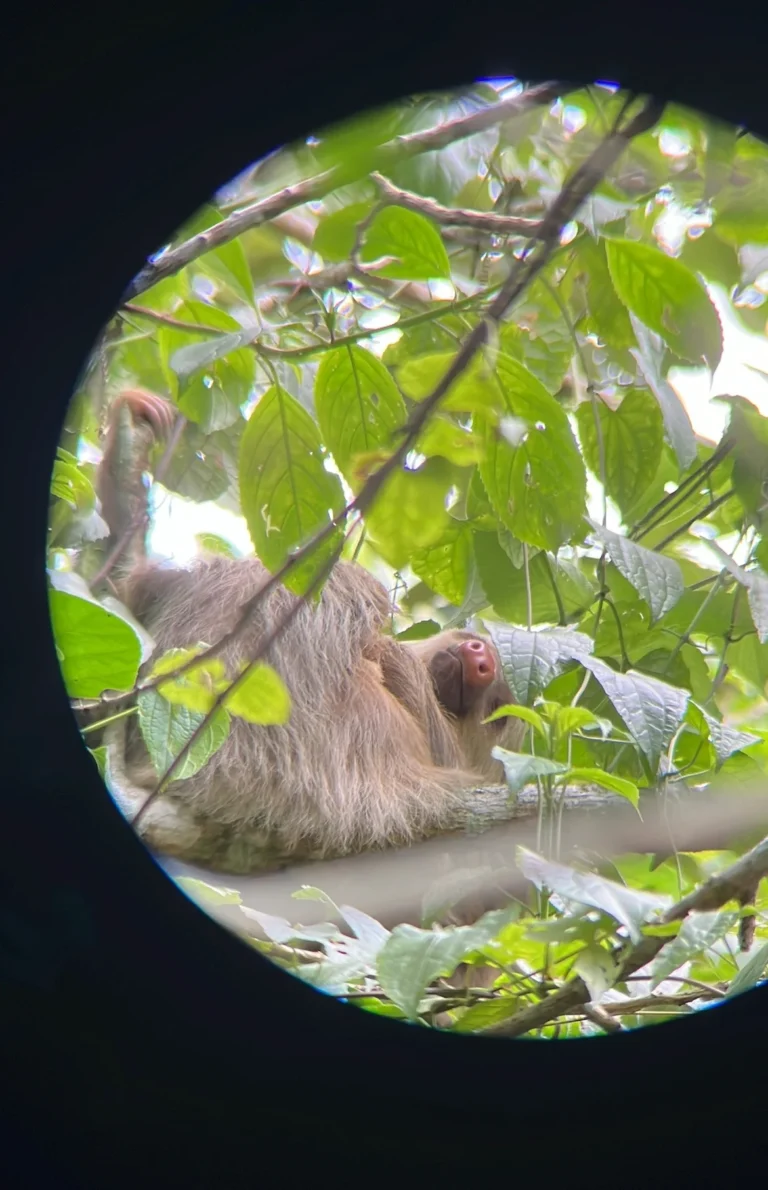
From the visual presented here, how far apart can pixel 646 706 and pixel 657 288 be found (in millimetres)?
367

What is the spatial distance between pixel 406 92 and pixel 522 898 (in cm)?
124

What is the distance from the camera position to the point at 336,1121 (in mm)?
547

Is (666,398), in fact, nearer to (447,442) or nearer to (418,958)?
(447,442)

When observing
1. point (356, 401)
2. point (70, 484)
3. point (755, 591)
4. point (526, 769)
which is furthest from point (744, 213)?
point (70, 484)

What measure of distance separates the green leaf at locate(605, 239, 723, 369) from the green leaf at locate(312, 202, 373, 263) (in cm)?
22

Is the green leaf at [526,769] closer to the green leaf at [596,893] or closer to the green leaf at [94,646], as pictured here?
the green leaf at [596,893]

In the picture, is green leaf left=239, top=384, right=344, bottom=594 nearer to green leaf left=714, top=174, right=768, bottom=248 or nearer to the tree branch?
the tree branch

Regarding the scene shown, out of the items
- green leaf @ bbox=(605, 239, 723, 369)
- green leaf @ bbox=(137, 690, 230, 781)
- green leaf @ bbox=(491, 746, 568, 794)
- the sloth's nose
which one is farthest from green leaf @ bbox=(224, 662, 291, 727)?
the sloth's nose

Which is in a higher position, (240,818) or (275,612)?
(275,612)

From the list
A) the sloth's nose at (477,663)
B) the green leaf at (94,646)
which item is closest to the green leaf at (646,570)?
the green leaf at (94,646)

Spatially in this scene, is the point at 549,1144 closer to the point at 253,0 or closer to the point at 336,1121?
the point at 336,1121

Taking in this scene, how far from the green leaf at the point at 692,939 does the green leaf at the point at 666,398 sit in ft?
1.37

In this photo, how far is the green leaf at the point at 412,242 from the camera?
0.88 metres

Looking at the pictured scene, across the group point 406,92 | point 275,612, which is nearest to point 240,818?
point 275,612
